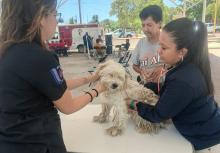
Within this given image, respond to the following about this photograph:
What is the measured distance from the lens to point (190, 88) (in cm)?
141

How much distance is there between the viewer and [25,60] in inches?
44.4

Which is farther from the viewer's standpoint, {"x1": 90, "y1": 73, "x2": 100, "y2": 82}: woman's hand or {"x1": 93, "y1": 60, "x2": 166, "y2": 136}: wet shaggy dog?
{"x1": 90, "y1": 73, "x2": 100, "y2": 82}: woman's hand

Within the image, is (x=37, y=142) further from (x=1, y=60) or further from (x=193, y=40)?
(x=193, y=40)

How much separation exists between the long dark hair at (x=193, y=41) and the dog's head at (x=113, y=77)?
1.63ft

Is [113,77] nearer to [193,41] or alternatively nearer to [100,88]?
[100,88]

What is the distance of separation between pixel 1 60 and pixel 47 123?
0.36 m

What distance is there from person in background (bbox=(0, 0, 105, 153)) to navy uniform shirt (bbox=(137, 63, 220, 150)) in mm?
544

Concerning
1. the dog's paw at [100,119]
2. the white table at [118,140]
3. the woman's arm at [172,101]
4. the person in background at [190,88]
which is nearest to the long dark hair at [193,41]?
the person in background at [190,88]

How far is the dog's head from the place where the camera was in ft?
6.04

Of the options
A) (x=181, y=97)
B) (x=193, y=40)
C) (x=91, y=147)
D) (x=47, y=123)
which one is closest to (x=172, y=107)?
(x=181, y=97)

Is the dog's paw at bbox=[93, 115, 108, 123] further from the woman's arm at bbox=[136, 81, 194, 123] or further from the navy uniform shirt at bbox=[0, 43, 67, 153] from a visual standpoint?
the navy uniform shirt at bbox=[0, 43, 67, 153]

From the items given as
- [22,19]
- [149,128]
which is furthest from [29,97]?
[149,128]

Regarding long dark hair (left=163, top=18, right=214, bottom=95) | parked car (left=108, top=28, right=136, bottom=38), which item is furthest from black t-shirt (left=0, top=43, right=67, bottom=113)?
parked car (left=108, top=28, right=136, bottom=38)

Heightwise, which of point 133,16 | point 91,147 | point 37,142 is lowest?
point 91,147
